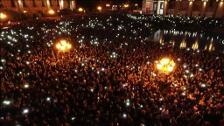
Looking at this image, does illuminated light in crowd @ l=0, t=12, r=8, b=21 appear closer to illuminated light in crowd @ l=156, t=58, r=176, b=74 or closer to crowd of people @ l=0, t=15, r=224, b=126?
crowd of people @ l=0, t=15, r=224, b=126

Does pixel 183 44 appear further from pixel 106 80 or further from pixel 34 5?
pixel 34 5

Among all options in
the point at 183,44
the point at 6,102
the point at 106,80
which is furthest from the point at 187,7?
the point at 6,102

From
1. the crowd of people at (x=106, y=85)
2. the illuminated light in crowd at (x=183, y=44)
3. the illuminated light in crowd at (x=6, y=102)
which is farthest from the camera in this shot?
the illuminated light in crowd at (x=183, y=44)

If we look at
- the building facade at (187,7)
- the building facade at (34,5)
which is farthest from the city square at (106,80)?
the building facade at (187,7)

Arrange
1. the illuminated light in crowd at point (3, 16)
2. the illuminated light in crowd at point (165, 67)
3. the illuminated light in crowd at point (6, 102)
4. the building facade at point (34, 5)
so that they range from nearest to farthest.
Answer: the illuminated light in crowd at point (6, 102), the illuminated light in crowd at point (165, 67), the illuminated light in crowd at point (3, 16), the building facade at point (34, 5)

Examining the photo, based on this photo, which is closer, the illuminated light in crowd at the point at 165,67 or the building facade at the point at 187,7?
the illuminated light in crowd at the point at 165,67

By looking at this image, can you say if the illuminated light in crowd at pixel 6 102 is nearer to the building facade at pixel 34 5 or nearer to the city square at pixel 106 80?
the city square at pixel 106 80

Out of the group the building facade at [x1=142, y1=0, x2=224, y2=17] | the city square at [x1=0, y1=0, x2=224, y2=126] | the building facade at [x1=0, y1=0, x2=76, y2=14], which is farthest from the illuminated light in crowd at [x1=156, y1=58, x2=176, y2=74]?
the building facade at [x1=0, y1=0, x2=76, y2=14]

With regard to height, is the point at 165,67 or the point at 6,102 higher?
the point at 165,67
